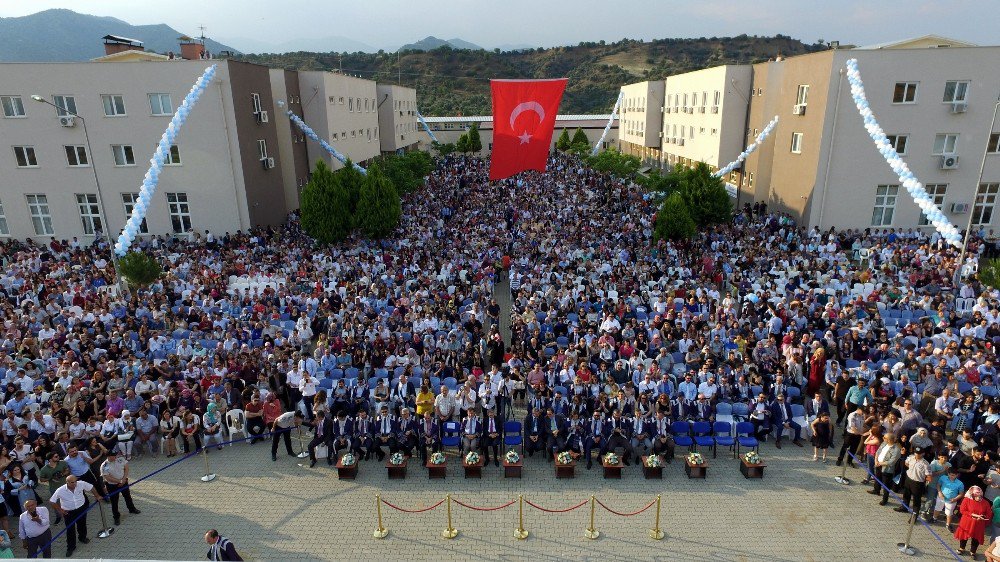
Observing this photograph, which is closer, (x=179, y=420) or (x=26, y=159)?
(x=179, y=420)

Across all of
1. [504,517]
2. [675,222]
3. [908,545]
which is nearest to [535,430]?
[504,517]

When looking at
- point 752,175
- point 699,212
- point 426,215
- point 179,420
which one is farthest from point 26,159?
point 752,175

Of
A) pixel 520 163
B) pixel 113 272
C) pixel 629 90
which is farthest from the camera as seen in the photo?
pixel 629 90

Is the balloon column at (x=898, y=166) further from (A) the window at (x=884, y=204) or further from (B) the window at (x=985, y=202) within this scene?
(B) the window at (x=985, y=202)

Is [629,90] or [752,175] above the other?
[629,90]

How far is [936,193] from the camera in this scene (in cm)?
2567

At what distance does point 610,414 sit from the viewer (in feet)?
37.6

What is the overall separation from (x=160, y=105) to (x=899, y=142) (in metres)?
33.6

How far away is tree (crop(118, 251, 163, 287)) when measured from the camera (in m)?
17.6

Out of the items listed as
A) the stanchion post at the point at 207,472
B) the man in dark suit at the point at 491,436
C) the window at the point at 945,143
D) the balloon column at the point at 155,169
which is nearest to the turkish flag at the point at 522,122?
the man in dark suit at the point at 491,436

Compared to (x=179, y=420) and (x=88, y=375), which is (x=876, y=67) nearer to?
(x=179, y=420)

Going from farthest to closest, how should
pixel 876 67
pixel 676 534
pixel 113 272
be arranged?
pixel 876 67, pixel 113 272, pixel 676 534

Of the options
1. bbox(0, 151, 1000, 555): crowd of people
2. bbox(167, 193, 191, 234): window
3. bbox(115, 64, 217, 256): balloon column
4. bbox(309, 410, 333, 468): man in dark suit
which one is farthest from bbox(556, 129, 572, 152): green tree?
bbox(309, 410, 333, 468): man in dark suit

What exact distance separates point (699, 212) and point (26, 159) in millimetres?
31752
